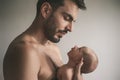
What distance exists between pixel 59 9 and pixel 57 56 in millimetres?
240

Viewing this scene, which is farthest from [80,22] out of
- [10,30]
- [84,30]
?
[10,30]

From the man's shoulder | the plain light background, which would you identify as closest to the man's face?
the man's shoulder

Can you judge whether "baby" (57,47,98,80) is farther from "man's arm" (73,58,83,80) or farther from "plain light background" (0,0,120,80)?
"plain light background" (0,0,120,80)

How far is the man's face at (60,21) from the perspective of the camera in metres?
0.95

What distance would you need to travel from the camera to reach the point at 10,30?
46.7 inches

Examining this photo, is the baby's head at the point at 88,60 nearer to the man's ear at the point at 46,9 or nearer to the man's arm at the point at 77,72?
the man's arm at the point at 77,72

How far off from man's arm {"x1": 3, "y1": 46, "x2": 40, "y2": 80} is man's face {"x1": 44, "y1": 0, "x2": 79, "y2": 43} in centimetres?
12

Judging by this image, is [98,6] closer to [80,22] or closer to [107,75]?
[80,22]

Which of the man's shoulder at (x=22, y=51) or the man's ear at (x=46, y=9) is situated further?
the man's ear at (x=46, y=9)

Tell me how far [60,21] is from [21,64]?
24cm

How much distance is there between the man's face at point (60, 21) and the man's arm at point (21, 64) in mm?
124

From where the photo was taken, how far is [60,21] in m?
0.95

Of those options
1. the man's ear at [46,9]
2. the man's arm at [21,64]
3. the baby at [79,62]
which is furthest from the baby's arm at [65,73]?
the man's ear at [46,9]

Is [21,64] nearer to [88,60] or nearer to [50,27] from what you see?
[50,27]
